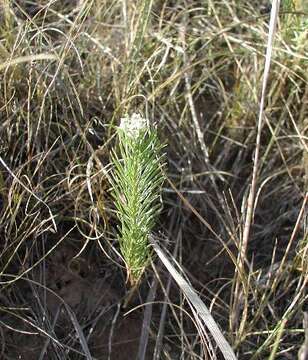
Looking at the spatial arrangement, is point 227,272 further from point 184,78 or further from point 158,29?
point 158,29

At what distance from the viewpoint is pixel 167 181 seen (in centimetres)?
156

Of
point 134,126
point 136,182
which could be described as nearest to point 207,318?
point 136,182

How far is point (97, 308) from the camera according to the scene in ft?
4.68

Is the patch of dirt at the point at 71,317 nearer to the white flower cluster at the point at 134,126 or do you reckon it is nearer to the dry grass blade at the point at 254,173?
the dry grass blade at the point at 254,173

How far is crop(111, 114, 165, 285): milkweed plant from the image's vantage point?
1.07 metres

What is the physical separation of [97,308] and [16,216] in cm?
27

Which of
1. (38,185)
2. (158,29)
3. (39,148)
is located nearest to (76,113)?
(39,148)

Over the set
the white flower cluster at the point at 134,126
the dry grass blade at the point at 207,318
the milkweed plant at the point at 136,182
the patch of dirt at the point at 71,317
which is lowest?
the patch of dirt at the point at 71,317

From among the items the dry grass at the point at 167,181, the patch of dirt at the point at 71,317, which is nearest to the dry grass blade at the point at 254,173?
the dry grass at the point at 167,181

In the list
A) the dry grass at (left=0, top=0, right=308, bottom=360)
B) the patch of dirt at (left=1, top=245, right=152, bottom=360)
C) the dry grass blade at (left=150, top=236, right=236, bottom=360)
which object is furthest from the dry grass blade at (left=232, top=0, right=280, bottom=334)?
the patch of dirt at (left=1, top=245, right=152, bottom=360)

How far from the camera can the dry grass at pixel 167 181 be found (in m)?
1.37

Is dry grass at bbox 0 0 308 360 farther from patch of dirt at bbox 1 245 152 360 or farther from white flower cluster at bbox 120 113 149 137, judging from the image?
white flower cluster at bbox 120 113 149 137

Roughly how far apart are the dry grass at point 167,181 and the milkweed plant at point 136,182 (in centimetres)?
10

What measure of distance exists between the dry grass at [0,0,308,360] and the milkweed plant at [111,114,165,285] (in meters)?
0.10
